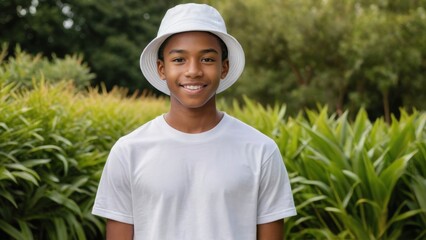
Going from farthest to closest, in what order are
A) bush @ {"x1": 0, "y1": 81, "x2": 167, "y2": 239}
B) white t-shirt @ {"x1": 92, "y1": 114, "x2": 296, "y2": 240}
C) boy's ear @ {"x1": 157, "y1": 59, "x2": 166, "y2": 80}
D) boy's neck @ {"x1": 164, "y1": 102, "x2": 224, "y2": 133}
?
bush @ {"x1": 0, "y1": 81, "x2": 167, "y2": 239}, boy's ear @ {"x1": 157, "y1": 59, "x2": 166, "y2": 80}, boy's neck @ {"x1": 164, "y1": 102, "x2": 224, "y2": 133}, white t-shirt @ {"x1": 92, "y1": 114, "x2": 296, "y2": 240}

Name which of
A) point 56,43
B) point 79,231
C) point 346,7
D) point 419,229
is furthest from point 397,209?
point 56,43

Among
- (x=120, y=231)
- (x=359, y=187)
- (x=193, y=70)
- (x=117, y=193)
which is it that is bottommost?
(x=359, y=187)

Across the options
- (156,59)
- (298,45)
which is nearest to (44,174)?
(156,59)

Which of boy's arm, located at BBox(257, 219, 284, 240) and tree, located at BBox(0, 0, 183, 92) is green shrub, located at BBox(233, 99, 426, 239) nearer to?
boy's arm, located at BBox(257, 219, 284, 240)

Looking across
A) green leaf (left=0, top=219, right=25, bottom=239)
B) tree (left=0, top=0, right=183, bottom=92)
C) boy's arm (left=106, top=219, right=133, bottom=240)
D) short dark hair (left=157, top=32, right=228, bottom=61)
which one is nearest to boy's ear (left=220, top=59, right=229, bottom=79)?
short dark hair (left=157, top=32, right=228, bottom=61)

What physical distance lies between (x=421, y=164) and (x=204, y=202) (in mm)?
2932

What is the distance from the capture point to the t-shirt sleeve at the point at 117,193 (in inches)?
88.2

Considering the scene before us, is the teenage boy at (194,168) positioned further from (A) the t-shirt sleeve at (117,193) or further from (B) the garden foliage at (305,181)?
(B) the garden foliage at (305,181)

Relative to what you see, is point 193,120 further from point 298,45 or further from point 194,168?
point 298,45

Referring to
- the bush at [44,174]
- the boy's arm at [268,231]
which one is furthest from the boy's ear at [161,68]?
the bush at [44,174]

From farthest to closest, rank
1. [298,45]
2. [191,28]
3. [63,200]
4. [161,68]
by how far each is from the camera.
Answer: [298,45] → [63,200] → [161,68] → [191,28]

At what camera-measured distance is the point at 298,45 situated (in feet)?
93.9

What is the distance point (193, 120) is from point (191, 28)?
307 mm

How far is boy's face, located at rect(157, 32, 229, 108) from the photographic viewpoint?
2.20m
